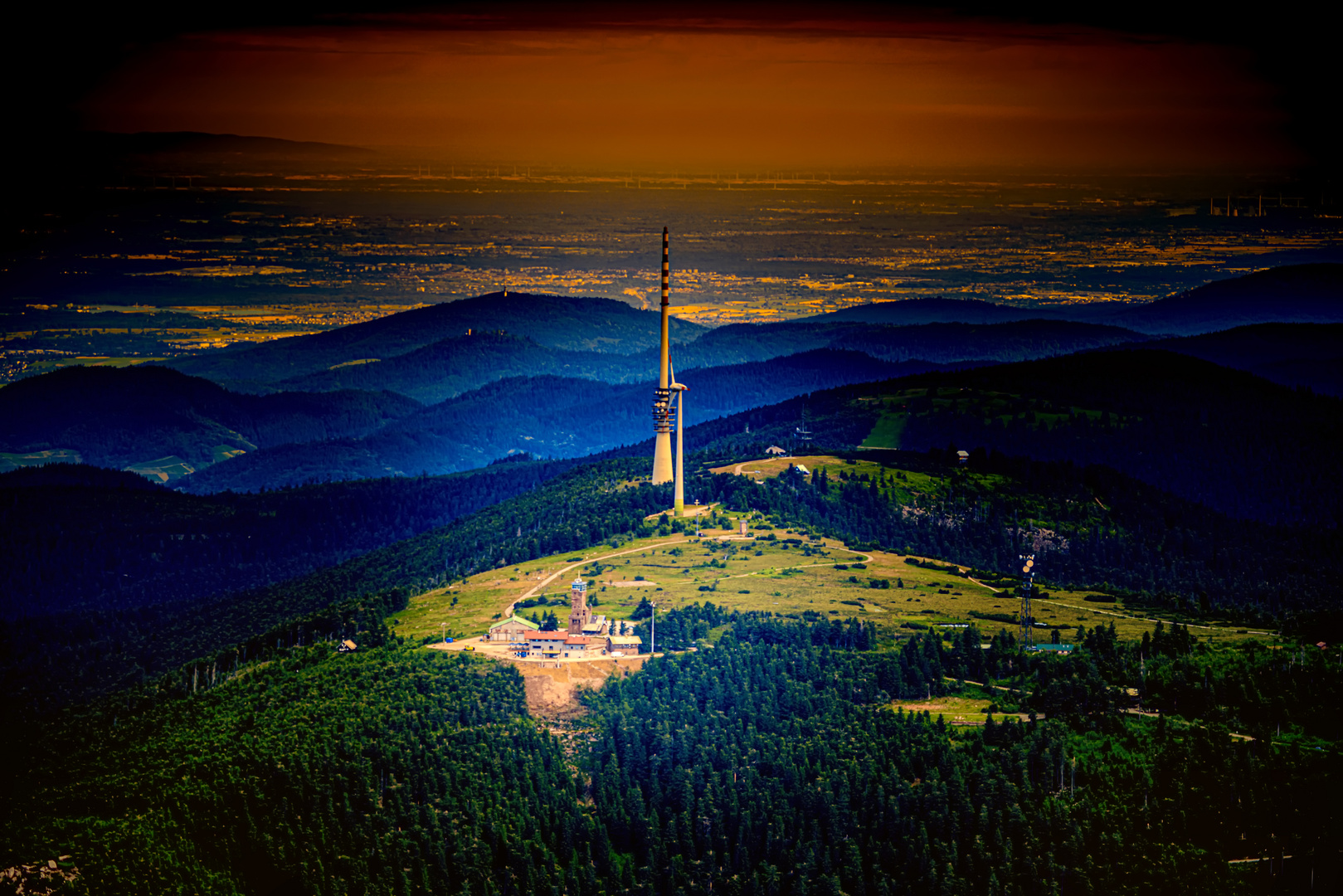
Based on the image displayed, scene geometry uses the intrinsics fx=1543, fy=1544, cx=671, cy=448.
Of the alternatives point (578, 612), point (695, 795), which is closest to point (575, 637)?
point (578, 612)

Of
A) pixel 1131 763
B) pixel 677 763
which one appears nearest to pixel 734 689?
pixel 677 763

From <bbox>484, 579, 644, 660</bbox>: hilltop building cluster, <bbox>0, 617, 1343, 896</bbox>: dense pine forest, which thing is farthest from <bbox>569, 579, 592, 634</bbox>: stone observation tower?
<bbox>0, 617, 1343, 896</bbox>: dense pine forest

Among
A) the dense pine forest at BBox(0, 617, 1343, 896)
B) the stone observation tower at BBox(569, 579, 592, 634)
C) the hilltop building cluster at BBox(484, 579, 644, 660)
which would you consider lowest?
the dense pine forest at BBox(0, 617, 1343, 896)

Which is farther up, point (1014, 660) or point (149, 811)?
point (1014, 660)

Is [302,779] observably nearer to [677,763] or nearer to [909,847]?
[677,763]

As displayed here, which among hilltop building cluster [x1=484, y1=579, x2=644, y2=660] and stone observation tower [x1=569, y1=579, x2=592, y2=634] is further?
stone observation tower [x1=569, y1=579, x2=592, y2=634]

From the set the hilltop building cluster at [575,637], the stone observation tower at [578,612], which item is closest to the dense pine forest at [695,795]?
the hilltop building cluster at [575,637]

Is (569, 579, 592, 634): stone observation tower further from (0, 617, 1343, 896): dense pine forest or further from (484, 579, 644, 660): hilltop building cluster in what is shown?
(0, 617, 1343, 896): dense pine forest

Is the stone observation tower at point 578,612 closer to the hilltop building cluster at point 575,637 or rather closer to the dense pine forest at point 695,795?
the hilltop building cluster at point 575,637

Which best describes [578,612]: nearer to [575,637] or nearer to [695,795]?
[575,637]
